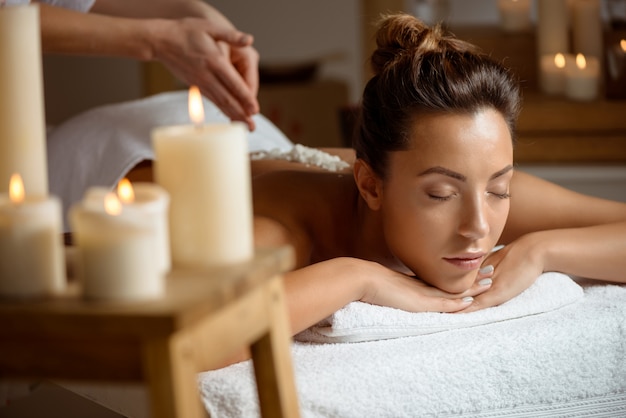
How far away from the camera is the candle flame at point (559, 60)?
3723mm

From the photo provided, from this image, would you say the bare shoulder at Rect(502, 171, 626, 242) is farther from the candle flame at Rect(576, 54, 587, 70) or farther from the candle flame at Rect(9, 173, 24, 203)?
the candle flame at Rect(576, 54, 587, 70)

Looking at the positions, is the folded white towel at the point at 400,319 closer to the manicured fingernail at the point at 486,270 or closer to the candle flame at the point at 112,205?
the manicured fingernail at the point at 486,270

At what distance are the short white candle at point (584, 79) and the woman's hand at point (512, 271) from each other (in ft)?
6.60

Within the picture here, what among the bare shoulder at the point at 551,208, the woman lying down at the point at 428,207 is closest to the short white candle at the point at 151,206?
the woman lying down at the point at 428,207

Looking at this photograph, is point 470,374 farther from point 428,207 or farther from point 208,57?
point 208,57

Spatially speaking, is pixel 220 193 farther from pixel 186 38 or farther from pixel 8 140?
pixel 186 38

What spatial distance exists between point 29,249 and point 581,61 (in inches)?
120

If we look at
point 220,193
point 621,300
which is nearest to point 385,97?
point 621,300

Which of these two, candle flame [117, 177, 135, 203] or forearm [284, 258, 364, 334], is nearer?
candle flame [117, 177, 135, 203]

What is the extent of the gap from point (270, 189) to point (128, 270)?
1014 millimetres

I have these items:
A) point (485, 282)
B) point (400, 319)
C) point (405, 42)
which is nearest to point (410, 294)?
point (400, 319)

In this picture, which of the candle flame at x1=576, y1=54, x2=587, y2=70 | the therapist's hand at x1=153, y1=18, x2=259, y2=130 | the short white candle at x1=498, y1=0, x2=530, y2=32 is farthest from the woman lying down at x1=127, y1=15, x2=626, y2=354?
the short white candle at x1=498, y1=0, x2=530, y2=32

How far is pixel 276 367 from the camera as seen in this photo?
109 centimetres

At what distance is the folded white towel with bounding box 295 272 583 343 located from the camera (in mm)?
1555
